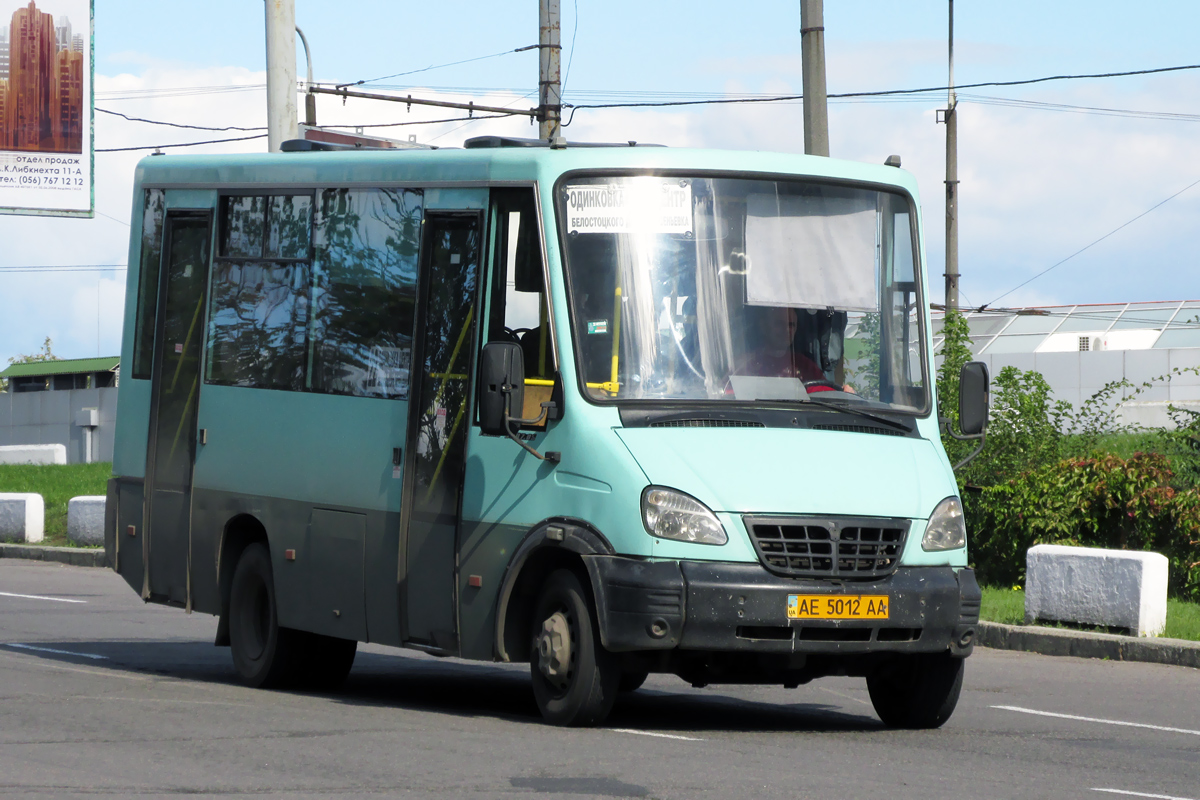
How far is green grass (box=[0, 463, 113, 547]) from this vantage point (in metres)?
27.2

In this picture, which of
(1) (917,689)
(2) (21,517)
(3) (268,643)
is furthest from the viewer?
(2) (21,517)

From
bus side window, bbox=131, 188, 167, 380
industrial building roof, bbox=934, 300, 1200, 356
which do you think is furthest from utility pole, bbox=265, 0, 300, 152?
industrial building roof, bbox=934, 300, 1200, 356

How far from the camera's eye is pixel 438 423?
32.1 feet

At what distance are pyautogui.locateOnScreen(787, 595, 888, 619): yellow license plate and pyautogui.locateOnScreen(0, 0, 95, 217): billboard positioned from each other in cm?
2358

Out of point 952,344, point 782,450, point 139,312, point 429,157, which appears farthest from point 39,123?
point 782,450

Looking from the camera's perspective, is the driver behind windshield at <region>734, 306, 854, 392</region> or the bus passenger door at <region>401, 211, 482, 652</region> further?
the bus passenger door at <region>401, 211, 482, 652</region>

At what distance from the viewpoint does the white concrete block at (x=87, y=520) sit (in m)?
25.2

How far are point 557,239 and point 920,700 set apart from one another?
2.93 meters

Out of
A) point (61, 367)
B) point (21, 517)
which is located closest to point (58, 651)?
point (21, 517)

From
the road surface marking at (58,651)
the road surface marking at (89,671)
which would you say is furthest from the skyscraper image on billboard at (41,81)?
the road surface marking at (89,671)

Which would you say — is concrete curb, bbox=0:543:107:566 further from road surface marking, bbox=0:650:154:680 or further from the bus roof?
the bus roof

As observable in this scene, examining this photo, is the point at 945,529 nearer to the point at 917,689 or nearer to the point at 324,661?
the point at 917,689

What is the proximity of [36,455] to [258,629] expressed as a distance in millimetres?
33187

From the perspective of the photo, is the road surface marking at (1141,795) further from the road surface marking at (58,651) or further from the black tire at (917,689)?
the road surface marking at (58,651)
